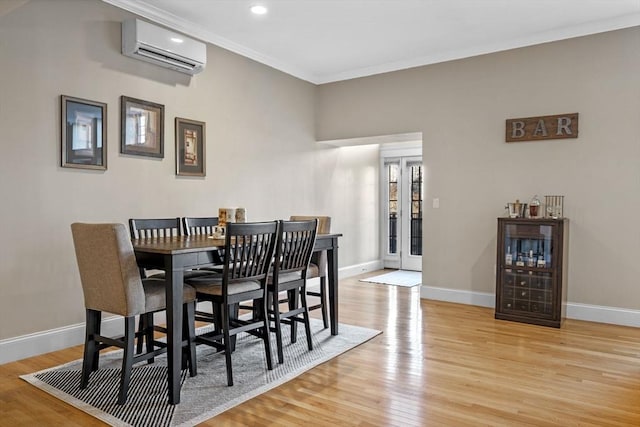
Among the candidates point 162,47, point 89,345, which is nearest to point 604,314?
point 89,345

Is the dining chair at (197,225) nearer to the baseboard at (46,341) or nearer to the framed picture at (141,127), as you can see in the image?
the framed picture at (141,127)

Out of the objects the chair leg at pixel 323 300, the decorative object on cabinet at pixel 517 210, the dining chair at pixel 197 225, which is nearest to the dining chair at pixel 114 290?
the dining chair at pixel 197 225

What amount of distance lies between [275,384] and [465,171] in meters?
3.31

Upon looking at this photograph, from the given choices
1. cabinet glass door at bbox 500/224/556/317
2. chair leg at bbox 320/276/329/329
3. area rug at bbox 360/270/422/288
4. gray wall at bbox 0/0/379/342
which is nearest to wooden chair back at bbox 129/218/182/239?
gray wall at bbox 0/0/379/342

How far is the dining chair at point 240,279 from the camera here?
273cm

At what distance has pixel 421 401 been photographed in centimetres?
253

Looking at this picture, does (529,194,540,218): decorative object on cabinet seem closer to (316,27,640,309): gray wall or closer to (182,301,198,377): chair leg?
(316,27,640,309): gray wall

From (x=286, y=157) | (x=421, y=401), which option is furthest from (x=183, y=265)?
(x=286, y=157)

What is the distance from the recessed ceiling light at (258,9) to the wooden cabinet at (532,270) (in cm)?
292

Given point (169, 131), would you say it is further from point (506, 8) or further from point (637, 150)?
point (637, 150)

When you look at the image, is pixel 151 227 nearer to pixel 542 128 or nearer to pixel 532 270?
pixel 532 270

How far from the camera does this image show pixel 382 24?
4.25 meters

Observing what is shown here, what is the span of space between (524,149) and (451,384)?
2.84m

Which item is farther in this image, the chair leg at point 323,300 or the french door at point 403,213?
the french door at point 403,213
